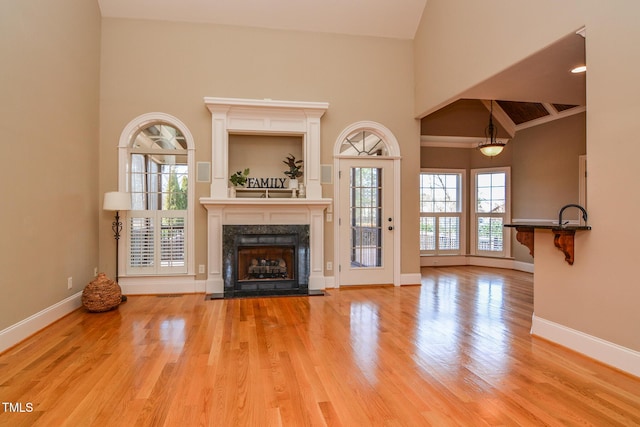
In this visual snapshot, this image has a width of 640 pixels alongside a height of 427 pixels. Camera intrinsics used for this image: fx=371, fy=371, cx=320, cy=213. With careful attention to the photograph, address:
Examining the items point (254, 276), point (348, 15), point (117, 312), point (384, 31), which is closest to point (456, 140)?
point (384, 31)

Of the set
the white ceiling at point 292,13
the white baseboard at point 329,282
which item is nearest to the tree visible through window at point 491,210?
the white ceiling at point 292,13

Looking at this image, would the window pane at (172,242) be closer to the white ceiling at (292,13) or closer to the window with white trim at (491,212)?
the white ceiling at (292,13)

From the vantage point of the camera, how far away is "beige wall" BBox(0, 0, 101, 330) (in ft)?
10.4

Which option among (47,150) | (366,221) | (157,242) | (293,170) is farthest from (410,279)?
(47,150)

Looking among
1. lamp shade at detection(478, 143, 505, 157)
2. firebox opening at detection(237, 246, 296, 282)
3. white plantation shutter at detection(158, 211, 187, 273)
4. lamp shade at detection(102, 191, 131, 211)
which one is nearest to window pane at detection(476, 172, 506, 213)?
lamp shade at detection(478, 143, 505, 157)

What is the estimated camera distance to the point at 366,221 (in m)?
5.91

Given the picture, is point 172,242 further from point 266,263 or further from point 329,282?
point 329,282

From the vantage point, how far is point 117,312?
436 cm

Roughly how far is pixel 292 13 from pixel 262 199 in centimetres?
275

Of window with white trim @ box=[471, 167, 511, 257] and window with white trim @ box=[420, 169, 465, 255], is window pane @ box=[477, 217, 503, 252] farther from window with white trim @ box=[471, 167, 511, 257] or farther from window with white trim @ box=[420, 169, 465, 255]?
window with white trim @ box=[420, 169, 465, 255]

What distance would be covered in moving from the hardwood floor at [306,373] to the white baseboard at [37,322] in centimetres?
8

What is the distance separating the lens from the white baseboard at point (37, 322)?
10.2ft

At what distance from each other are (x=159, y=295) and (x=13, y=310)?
6.80 ft

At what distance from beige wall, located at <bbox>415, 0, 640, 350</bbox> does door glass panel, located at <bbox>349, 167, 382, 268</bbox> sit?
104 inches
